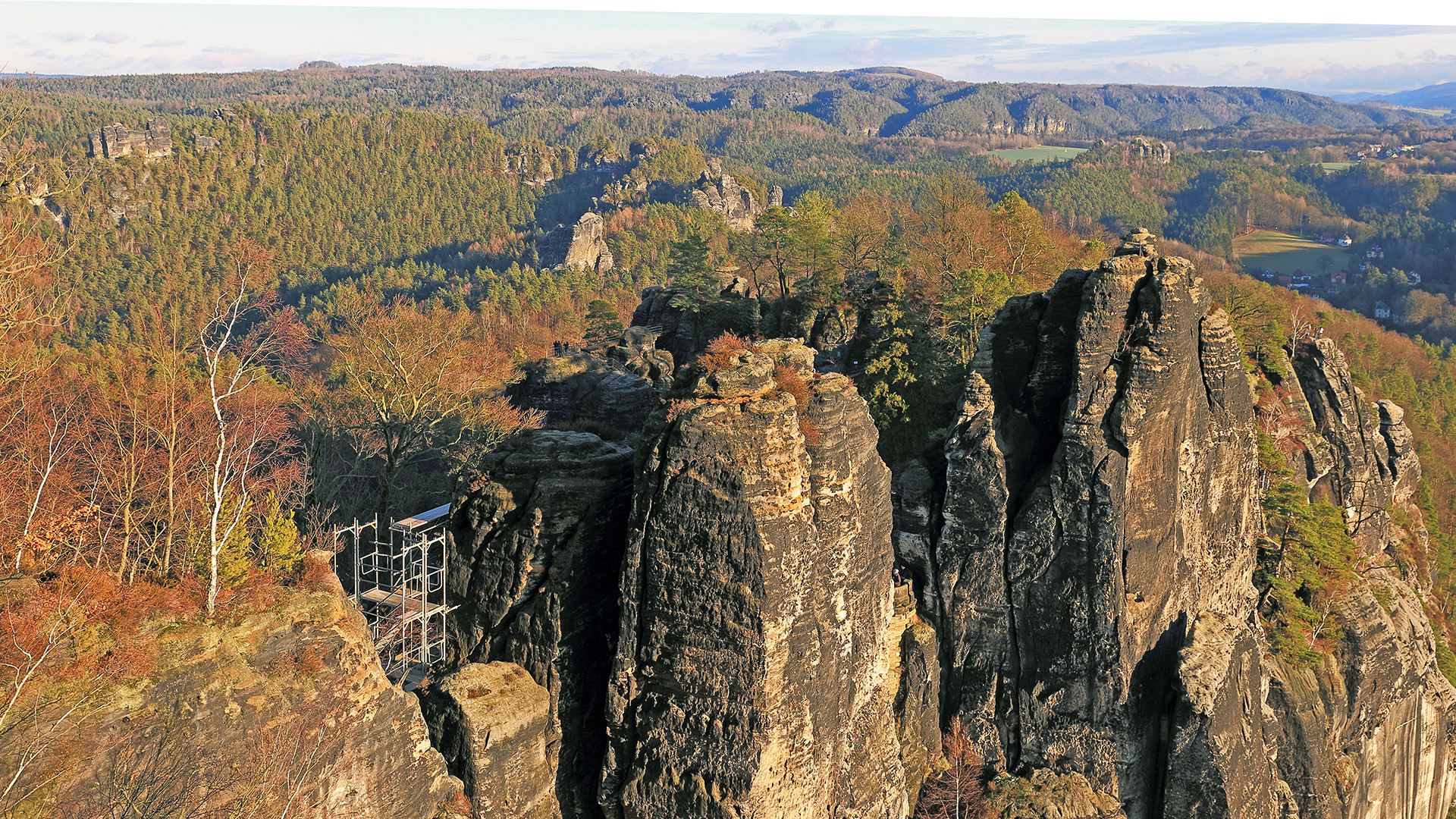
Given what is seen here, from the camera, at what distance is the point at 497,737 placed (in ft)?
77.1

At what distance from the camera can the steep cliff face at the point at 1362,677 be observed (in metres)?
33.2

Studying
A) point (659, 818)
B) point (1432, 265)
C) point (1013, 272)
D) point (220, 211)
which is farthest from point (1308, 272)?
point (220, 211)

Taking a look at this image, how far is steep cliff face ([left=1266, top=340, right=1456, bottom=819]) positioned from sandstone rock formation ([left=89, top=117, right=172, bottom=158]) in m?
194

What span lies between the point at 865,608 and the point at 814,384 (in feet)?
21.1

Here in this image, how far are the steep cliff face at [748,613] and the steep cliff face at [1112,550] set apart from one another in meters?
8.75

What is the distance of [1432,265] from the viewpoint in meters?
182

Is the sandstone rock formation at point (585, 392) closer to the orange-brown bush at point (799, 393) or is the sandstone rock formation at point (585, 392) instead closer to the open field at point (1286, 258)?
the orange-brown bush at point (799, 393)

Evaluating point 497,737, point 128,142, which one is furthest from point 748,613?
point 128,142

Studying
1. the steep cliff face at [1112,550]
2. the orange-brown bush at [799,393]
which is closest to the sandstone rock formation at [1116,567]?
the steep cliff face at [1112,550]

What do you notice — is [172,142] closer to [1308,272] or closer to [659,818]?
[659,818]

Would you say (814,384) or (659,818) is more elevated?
(814,384)

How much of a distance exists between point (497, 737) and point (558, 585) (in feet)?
14.3

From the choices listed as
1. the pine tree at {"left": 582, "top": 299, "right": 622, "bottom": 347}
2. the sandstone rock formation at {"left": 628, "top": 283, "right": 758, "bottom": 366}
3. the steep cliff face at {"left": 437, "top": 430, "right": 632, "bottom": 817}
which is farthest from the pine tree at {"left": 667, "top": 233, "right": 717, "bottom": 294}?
the steep cliff face at {"left": 437, "top": 430, "right": 632, "bottom": 817}

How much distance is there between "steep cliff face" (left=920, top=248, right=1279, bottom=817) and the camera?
95.2 feet
